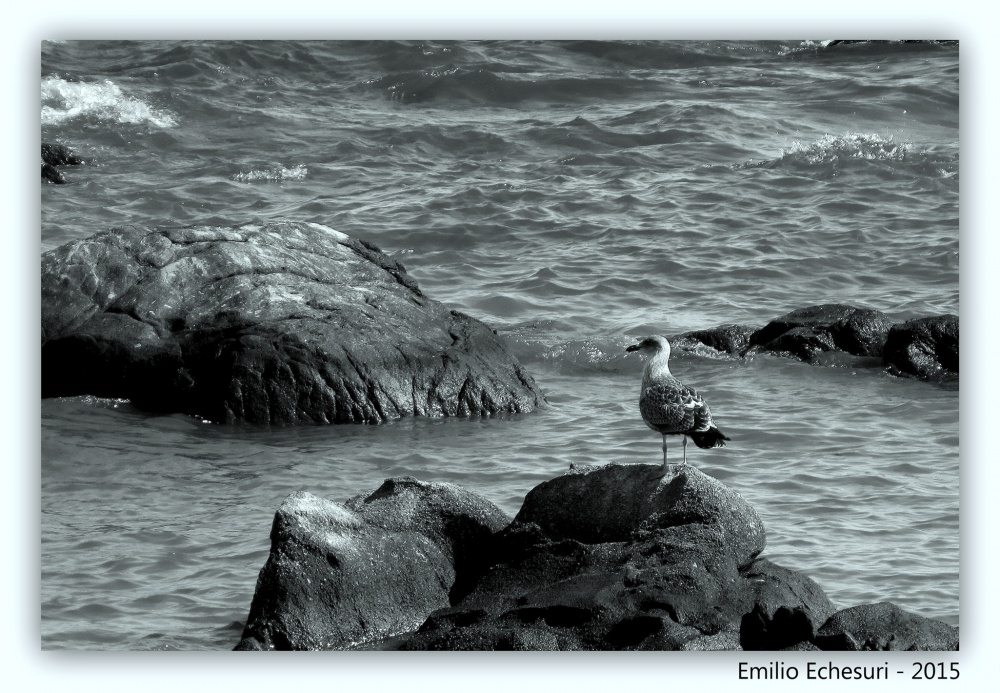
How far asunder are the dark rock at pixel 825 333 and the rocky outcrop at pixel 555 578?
5585mm

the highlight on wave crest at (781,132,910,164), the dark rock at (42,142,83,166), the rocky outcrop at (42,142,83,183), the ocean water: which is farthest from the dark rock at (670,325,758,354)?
the dark rock at (42,142,83,166)

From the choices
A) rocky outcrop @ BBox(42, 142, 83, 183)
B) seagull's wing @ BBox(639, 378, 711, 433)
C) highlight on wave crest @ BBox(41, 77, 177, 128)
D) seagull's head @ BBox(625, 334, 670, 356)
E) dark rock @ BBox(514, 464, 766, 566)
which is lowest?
dark rock @ BBox(514, 464, 766, 566)

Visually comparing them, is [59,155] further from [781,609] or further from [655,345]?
[781,609]

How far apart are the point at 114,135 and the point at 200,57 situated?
5210 mm

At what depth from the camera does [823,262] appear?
14281 mm

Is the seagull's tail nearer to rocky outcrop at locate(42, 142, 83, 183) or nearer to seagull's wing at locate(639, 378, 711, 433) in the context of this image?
seagull's wing at locate(639, 378, 711, 433)

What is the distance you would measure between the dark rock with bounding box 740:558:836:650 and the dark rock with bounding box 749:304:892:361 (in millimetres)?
5691

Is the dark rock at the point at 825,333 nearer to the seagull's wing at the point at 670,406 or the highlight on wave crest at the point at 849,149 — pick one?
the highlight on wave crest at the point at 849,149

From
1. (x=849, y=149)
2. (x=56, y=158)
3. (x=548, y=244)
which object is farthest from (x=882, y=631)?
(x=56, y=158)

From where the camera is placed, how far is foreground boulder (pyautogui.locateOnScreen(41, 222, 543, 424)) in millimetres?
9703

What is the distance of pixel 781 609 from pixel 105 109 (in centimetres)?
1301

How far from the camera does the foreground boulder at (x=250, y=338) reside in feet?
31.8

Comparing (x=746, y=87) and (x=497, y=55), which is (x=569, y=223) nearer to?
(x=746, y=87)

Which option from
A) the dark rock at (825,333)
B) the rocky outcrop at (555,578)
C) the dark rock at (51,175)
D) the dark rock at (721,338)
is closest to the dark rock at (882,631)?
the rocky outcrop at (555,578)
